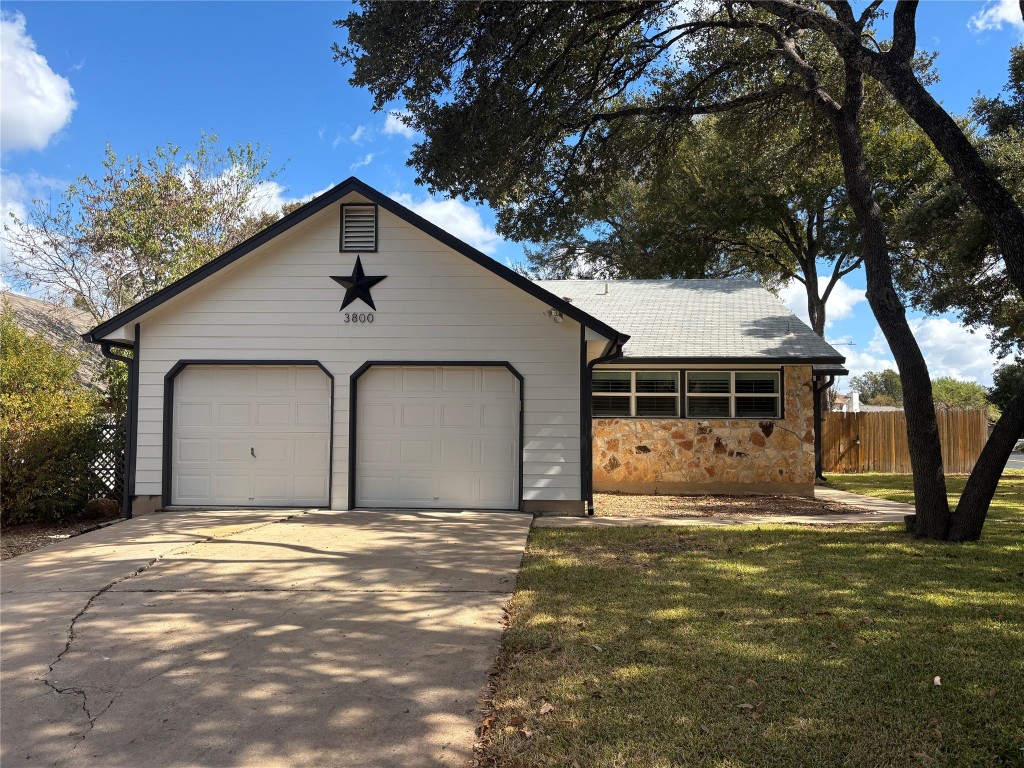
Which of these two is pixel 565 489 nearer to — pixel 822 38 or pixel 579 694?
pixel 579 694

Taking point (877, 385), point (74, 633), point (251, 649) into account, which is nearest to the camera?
point (251, 649)

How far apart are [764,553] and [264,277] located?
8.31 m

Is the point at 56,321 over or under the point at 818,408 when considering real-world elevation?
over

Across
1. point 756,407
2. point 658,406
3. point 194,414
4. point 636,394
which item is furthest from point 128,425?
point 756,407

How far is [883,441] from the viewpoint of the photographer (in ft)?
69.1

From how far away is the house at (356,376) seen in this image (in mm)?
10719

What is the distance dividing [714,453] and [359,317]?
751 cm

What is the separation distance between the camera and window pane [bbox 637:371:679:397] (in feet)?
46.5

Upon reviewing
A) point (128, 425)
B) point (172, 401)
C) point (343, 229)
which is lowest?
point (128, 425)

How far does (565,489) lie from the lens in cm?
1065

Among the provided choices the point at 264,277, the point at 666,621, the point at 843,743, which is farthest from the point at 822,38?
the point at 843,743

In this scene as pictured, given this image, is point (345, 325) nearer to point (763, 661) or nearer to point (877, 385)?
point (763, 661)

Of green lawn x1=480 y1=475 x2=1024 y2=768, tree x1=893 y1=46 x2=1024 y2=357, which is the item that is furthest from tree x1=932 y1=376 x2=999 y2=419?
green lawn x1=480 y1=475 x2=1024 y2=768

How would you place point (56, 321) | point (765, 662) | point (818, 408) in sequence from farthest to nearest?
point (56, 321) → point (818, 408) → point (765, 662)
